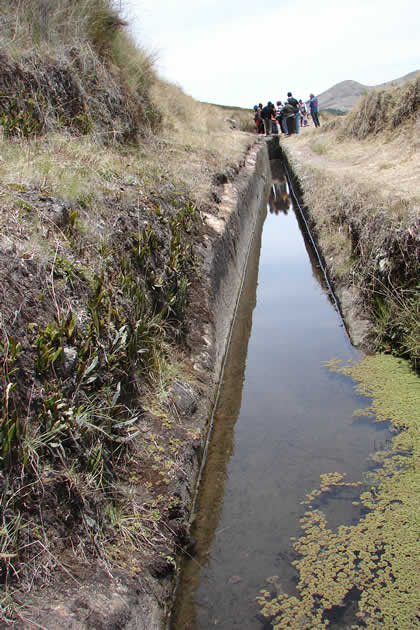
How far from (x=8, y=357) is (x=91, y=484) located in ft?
2.67

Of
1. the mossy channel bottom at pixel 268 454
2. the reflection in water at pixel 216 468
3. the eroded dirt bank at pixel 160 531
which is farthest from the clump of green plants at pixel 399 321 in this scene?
the eroded dirt bank at pixel 160 531

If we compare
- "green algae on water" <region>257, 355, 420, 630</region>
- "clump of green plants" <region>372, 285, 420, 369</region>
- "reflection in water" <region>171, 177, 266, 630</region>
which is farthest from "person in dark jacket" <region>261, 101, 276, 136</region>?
"green algae on water" <region>257, 355, 420, 630</region>

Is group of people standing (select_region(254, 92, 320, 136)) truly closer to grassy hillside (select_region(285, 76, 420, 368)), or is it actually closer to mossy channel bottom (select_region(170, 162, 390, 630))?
grassy hillside (select_region(285, 76, 420, 368))

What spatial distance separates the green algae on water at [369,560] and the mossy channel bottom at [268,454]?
82mm

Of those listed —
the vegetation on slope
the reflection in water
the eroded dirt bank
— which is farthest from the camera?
the reflection in water

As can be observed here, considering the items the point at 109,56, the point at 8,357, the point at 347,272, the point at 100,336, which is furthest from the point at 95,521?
the point at 109,56

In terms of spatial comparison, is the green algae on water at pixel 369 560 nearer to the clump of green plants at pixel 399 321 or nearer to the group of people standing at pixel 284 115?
the clump of green plants at pixel 399 321

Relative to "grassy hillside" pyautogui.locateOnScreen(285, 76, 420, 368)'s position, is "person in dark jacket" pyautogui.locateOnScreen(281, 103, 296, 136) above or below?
above

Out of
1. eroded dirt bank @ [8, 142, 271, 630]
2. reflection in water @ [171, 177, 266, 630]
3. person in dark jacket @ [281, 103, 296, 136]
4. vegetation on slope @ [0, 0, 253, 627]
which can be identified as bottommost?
reflection in water @ [171, 177, 266, 630]

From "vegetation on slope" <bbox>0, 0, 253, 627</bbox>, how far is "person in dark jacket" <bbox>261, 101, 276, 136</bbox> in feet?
69.4

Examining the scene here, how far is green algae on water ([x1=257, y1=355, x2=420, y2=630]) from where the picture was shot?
2676mm

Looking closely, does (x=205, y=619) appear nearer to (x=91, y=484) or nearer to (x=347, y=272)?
(x=91, y=484)

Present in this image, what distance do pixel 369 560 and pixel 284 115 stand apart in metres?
25.1

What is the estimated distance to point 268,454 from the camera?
4.26 metres
